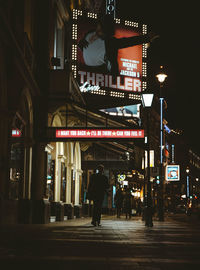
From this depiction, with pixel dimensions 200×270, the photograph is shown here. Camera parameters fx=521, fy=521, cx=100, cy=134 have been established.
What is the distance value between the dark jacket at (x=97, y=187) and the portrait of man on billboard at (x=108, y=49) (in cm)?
1925

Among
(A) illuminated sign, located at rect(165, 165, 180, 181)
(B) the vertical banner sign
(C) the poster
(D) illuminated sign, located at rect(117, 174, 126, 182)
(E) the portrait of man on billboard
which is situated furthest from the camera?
(D) illuminated sign, located at rect(117, 174, 126, 182)

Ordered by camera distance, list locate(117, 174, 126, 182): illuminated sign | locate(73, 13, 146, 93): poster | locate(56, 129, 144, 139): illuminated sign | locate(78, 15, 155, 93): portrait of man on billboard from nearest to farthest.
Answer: locate(56, 129, 144, 139): illuminated sign
locate(73, 13, 146, 93): poster
locate(78, 15, 155, 93): portrait of man on billboard
locate(117, 174, 126, 182): illuminated sign

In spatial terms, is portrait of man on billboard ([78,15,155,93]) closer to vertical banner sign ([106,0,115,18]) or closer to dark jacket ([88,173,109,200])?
vertical banner sign ([106,0,115,18])

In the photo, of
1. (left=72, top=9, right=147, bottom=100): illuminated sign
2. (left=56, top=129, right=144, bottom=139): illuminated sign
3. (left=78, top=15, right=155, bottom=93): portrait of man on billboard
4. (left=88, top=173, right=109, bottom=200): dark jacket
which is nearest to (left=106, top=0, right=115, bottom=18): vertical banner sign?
(left=72, top=9, right=147, bottom=100): illuminated sign

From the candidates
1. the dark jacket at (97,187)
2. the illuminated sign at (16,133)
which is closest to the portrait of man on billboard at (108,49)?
the illuminated sign at (16,133)

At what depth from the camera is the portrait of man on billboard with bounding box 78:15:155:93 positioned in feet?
115

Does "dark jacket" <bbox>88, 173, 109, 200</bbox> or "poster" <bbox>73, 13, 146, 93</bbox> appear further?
"poster" <bbox>73, 13, 146, 93</bbox>

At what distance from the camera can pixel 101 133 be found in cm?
1941

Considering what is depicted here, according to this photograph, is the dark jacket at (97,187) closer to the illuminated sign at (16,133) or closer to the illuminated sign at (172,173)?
the illuminated sign at (16,133)

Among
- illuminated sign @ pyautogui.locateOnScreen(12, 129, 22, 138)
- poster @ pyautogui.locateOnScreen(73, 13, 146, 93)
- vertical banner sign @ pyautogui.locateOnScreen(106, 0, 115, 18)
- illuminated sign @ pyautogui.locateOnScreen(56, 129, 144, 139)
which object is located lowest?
illuminated sign @ pyautogui.locateOnScreen(12, 129, 22, 138)

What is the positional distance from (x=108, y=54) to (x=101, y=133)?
17.0 meters

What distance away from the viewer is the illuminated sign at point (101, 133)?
63.5 ft

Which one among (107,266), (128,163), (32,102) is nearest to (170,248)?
(107,266)

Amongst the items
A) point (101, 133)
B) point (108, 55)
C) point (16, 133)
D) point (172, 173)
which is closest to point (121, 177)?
point (172, 173)
